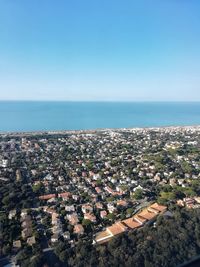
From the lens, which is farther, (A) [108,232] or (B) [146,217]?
(B) [146,217]

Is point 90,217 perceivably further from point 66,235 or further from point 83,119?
point 83,119

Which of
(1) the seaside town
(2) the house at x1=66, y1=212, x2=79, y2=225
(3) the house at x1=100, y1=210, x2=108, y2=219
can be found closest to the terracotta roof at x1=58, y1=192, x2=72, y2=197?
(1) the seaside town

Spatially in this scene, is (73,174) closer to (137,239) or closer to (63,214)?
(63,214)

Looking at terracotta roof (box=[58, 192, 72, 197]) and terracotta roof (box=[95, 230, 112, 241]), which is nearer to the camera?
Result: terracotta roof (box=[95, 230, 112, 241])

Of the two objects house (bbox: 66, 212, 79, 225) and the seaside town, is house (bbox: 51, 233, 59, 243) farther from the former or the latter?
house (bbox: 66, 212, 79, 225)

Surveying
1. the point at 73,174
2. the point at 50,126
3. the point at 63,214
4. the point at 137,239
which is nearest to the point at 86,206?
the point at 63,214

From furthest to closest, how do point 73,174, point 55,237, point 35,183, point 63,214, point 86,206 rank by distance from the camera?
1. point 73,174
2. point 35,183
3. point 86,206
4. point 63,214
5. point 55,237

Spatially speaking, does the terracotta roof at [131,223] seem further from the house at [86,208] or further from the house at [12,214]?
the house at [12,214]

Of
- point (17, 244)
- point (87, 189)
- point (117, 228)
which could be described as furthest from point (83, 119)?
point (17, 244)
